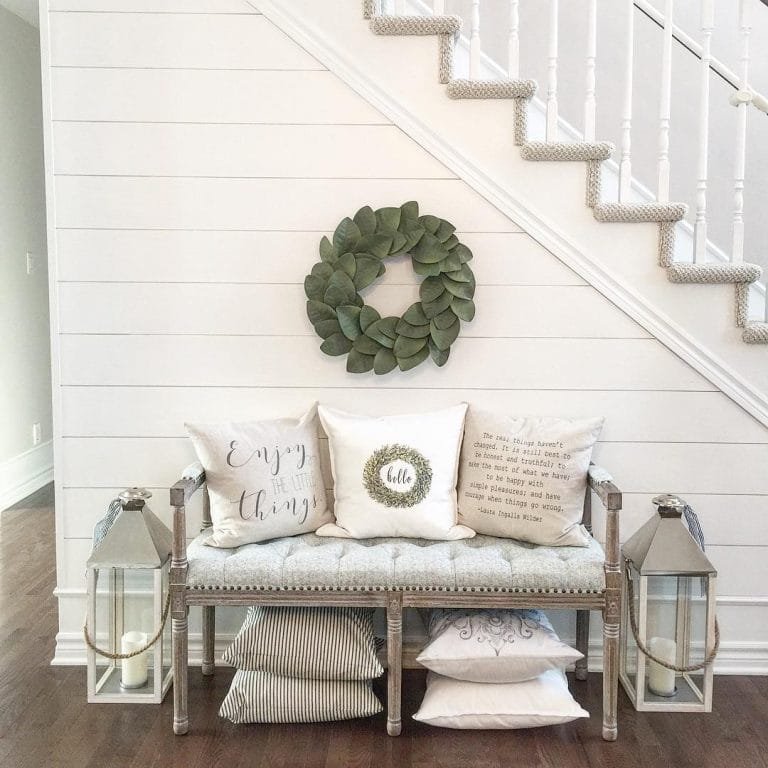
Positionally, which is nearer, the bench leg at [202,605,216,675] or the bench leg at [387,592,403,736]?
the bench leg at [387,592,403,736]

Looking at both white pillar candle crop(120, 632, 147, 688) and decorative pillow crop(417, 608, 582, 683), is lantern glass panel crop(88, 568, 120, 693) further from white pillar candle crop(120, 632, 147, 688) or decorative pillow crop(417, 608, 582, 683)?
decorative pillow crop(417, 608, 582, 683)

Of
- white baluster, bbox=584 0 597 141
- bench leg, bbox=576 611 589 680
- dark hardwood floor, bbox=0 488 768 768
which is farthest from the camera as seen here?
bench leg, bbox=576 611 589 680

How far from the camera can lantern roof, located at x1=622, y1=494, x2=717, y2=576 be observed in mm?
2471

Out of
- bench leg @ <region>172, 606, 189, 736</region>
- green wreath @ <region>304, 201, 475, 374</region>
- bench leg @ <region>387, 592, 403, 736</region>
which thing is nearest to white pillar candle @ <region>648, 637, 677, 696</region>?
bench leg @ <region>387, 592, 403, 736</region>

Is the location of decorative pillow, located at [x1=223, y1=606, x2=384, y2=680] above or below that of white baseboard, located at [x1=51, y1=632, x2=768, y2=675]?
above

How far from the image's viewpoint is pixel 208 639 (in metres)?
2.83

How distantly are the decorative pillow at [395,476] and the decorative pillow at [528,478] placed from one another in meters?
0.07

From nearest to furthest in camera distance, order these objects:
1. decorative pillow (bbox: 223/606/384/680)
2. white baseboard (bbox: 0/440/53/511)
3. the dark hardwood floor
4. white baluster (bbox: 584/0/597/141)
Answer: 1. the dark hardwood floor
2. decorative pillow (bbox: 223/606/384/680)
3. white baluster (bbox: 584/0/597/141)
4. white baseboard (bbox: 0/440/53/511)

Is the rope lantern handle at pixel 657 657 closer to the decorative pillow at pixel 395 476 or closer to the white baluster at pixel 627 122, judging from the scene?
the decorative pillow at pixel 395 476

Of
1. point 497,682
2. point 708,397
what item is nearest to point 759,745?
point 497,682

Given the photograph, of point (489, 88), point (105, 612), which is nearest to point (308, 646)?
point (105, 612)

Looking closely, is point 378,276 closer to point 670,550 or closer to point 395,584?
point 395,584

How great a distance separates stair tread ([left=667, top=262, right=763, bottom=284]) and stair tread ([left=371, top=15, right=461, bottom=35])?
0.99 metres

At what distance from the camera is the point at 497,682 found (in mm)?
2418
